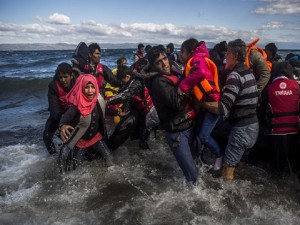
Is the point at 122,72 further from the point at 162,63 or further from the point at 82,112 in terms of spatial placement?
the point at 162,63

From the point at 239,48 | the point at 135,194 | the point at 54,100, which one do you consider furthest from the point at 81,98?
the point at 239,48

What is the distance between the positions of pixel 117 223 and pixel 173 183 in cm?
122

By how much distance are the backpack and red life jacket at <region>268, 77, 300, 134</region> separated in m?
3.44

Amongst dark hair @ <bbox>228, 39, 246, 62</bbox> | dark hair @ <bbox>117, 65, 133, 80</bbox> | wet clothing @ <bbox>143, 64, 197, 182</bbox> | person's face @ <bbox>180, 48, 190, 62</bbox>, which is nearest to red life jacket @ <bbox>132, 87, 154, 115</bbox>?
dark hair @ <bbox>117, 65, 133, 80</bbox>

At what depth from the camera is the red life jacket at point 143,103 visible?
18.1 ft

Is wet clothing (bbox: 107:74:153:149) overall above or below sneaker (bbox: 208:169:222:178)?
above

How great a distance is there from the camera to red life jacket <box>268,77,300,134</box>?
4.11 metres

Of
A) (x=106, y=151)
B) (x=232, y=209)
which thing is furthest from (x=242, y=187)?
(x=106, y=151)

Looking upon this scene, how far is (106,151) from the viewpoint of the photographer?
5.11 meters

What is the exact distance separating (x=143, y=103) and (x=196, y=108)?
192 cm

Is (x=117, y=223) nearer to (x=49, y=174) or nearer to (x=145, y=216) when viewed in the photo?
(x=145, y=216)

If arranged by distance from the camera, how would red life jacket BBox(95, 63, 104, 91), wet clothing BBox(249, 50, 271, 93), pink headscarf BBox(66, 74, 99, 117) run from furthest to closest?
1. red life jacket BBox(95, 63, 104, 91)
2. wet clothing BBox(249, 50, 271, 93)
3. pink headscarf BBox(66, 74, 99, 117)

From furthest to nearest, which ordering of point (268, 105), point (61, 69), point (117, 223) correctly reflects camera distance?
point (61, 69)
point (268, 105)
point (117, 223)

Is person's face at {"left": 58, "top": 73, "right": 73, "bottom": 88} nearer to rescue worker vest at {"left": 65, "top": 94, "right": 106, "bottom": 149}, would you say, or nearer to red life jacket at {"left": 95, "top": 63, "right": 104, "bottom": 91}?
Result: rescue worker vest at {"left": 65, "top": 94, "right": 106, "bottom": 149}
